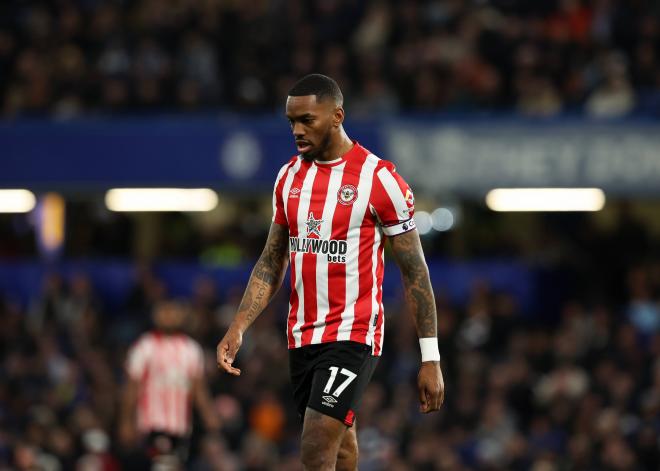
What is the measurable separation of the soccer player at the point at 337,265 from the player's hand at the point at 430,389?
5cm

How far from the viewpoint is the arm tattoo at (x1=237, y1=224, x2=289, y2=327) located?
21.8 ft

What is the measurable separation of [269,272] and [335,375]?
0.71 metres

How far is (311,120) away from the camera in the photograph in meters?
6.27

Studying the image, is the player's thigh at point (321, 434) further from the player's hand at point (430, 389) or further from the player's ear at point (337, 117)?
the player's ear at point (337, 117)

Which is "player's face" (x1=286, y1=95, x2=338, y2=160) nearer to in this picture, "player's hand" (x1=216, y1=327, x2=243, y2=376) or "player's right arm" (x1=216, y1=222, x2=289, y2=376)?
"player's right arm" (x1=216, y1=222, x2=289, y2=376)

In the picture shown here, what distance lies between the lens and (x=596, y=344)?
47.3 ft

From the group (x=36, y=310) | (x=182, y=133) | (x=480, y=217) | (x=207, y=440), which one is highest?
(x=182, y=133)

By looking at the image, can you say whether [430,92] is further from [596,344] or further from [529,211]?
[596,344]

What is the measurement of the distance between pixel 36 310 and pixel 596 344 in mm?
7307

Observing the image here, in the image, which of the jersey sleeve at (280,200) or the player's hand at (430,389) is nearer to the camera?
the player's hand at (430,389)

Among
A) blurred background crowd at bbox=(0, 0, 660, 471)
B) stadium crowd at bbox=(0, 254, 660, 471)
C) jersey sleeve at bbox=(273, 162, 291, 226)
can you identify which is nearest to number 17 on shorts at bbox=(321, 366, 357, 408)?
jersey sleeve at bbox=(273, 162, 291, 226)

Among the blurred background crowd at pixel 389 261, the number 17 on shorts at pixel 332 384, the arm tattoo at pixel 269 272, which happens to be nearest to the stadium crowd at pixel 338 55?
the blurred background crowd at pixel 389 261

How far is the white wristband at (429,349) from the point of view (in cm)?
623

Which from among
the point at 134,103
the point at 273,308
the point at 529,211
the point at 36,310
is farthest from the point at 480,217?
the point at 36,310
